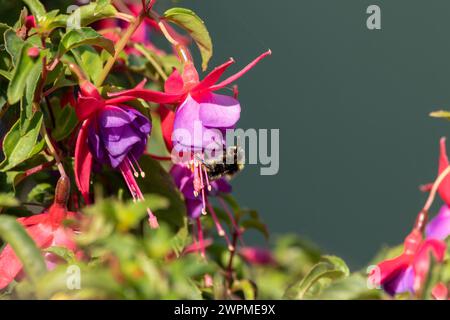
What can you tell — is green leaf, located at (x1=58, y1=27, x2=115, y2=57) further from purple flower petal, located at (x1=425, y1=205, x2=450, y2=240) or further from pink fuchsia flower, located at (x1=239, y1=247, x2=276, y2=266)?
pink fuchsia flower, located at (x1=239, y1=247, x2=276, y2=266)

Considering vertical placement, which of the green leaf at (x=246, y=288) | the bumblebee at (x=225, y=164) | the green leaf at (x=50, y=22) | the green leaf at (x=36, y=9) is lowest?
the green leaf at (x=246, y=288)

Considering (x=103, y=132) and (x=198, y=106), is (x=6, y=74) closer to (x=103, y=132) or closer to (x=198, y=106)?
(x=103, y=132)

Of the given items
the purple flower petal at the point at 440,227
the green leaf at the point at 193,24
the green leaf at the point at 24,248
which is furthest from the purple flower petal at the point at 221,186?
the green leaf at the point at 24,248

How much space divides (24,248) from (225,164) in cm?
53

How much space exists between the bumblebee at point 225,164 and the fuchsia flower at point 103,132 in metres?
0.15

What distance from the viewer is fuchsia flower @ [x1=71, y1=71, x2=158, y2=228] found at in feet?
3.81

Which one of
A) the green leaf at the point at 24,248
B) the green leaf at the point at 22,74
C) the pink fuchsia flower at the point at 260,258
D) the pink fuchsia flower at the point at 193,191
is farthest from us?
the pink fuchsia flower at the point at 260,258

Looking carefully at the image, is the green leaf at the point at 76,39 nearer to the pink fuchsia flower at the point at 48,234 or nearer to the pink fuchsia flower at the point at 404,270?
the pink fuchsia flower at the point at 48,234

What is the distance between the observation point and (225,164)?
4.51ft

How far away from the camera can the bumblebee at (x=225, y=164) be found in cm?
135

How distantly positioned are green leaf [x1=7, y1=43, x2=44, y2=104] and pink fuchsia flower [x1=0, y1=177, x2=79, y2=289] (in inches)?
6.2

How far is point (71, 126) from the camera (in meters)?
1.25

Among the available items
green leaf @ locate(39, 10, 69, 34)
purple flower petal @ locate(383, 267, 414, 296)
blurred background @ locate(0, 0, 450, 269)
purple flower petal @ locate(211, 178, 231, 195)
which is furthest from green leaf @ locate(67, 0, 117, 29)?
blurred background @ locate(0, 0, 450, 269)
